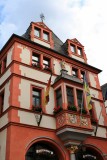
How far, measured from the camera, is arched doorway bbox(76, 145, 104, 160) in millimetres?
18859

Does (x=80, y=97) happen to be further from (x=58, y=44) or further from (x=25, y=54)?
(x=58, y=44)

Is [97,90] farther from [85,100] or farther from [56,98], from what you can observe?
[56,98]

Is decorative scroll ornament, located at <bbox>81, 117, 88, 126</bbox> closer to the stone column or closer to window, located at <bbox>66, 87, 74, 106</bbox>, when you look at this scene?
window, located at <bbox>66, 87, 74, 106</bbox>

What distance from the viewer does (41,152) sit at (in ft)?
55.1

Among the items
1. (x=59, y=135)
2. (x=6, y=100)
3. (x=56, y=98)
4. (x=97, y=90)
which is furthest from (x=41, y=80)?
(x=97, y=90)

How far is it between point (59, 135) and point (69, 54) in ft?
31.3

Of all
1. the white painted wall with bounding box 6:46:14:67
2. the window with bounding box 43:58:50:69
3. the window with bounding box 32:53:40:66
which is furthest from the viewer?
the window with bounding box 43:58:50:69

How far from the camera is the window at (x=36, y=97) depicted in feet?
61.8

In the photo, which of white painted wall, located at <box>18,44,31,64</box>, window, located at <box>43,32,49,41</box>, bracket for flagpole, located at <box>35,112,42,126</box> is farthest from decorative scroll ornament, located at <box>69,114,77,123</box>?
window, located at <box>43,32,49,41</box>

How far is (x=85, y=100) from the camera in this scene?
66.0 feet

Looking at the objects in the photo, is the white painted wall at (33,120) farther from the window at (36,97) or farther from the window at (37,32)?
the window at (37,32)

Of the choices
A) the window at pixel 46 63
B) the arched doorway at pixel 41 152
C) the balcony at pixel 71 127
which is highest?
the window at pixel 46 63

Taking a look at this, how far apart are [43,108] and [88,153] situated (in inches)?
215

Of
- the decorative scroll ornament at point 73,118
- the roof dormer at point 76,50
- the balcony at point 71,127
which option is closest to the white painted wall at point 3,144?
the balcony at point 71,127
